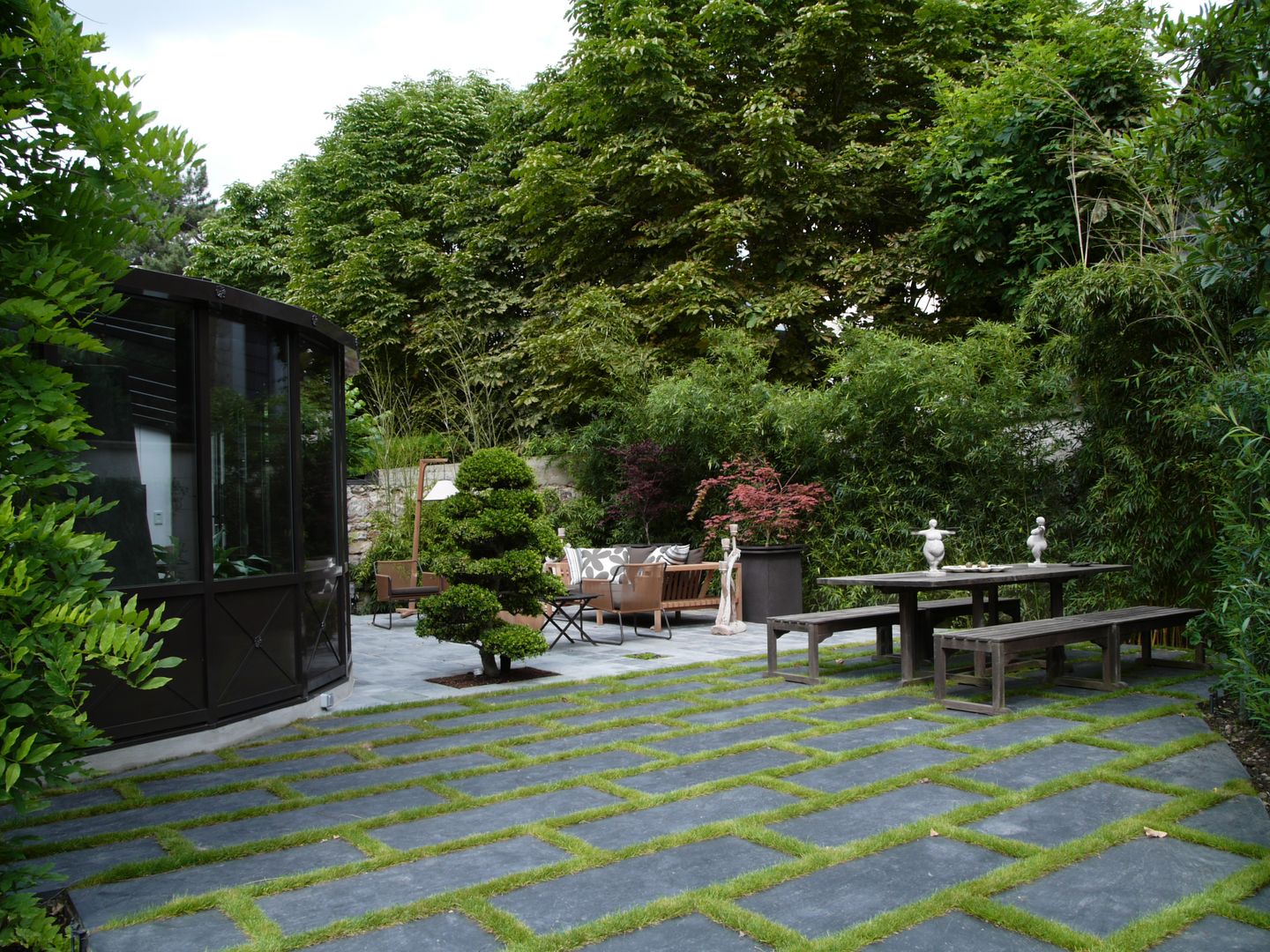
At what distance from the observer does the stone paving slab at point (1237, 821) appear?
3.17 m

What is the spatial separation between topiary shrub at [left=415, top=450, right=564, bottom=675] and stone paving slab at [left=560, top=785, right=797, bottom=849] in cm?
292

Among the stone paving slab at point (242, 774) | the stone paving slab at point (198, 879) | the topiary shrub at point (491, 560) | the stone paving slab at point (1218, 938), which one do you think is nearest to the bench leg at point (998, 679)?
the stone paving slab at point (1218, 938)

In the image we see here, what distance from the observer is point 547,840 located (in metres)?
3.29

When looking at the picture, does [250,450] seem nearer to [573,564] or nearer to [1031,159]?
A: [573,564]

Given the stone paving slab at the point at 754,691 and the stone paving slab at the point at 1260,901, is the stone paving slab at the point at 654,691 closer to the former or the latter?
the stone paving slab at the point at 754,691

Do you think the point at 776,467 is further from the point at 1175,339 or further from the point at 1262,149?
the point at 1262,149

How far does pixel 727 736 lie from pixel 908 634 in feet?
6.61

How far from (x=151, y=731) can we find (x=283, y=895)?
223 centimetres

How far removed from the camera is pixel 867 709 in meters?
5.50

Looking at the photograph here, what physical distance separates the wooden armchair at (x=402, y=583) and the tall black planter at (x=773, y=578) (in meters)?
3.31

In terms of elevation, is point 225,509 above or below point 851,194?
below

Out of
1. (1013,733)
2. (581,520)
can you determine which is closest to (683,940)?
(1013,733)

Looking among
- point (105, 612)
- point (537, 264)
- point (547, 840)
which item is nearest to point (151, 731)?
point (547, 840)

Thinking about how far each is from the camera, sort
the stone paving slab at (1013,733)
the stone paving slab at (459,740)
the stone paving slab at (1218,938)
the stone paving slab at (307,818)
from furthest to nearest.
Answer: the stone paving slab at (459,740), the stone paving slab at (1013,733), the stone paving slab at (307,818), the stone paving slab at (1218,938)
